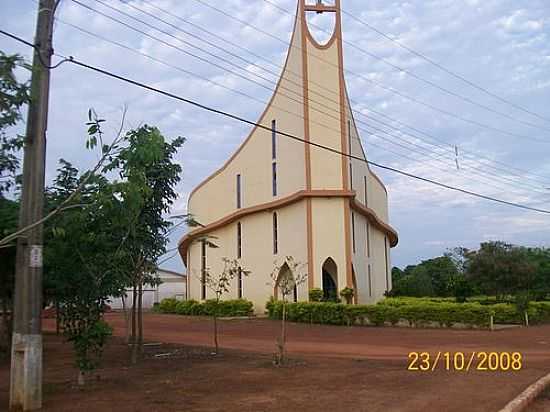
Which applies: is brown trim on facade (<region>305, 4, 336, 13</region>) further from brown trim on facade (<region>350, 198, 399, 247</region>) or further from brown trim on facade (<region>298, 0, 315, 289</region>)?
brown trim on facade (<region>350, 198, 399, 247</region>)

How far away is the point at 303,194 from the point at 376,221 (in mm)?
10260

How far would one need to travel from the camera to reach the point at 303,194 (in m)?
40.7

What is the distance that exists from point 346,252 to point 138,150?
30477mm

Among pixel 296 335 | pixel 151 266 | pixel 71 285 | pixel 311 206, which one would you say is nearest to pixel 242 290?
pixel 311 206

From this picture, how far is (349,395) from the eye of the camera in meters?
11.0

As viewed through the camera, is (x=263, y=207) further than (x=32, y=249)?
Yes

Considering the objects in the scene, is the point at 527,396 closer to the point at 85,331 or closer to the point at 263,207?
the point at 85,331

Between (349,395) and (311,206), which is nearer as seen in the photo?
(349,395)

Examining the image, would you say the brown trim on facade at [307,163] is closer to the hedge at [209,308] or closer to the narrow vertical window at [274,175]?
the narrow vertical window at [274,175]

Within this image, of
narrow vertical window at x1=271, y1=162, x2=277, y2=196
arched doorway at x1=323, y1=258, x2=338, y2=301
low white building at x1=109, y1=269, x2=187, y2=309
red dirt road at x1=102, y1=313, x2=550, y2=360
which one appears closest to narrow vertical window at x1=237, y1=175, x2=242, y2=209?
A: narrow vertical window at x1=271, y1=162, x2=277, y2=196

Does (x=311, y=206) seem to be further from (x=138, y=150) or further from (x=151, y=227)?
(x=138, y=150)

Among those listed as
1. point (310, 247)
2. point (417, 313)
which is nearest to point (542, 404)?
point (417, 313)
